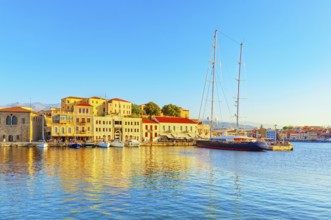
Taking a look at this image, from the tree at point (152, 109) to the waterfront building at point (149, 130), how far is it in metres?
22.0

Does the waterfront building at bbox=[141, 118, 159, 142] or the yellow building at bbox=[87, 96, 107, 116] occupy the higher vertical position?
the yellow building at bbox=[87, 96, 107, 116]

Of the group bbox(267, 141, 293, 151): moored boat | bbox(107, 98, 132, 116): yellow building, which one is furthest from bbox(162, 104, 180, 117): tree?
bbox(267, 141, 293, 151): moored boat

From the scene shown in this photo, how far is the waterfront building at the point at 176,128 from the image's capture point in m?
108

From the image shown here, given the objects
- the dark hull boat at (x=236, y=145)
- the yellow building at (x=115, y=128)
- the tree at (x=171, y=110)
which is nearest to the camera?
the dark hull boat at (x=236, y=145)

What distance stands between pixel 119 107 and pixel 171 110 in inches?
1021

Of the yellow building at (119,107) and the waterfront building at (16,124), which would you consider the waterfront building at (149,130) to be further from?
the waterfront building at (16,124)

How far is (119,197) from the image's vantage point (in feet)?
66.5

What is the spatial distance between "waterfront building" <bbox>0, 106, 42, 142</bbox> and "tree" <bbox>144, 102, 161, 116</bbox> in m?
51.7

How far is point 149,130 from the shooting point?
105 m

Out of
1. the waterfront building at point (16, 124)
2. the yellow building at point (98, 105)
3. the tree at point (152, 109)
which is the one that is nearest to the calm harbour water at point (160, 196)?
the waterfront building at point (16, 124)

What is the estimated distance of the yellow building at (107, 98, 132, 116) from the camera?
364 feet

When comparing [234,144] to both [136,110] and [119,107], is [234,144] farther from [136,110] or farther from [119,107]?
[136,110]

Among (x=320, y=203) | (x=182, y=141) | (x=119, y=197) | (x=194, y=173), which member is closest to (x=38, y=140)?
(x=182, y=141)

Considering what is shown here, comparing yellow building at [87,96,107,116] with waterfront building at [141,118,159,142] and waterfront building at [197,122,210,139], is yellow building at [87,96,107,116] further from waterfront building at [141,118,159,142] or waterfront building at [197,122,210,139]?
waterfront building at [197,122,210,139]
